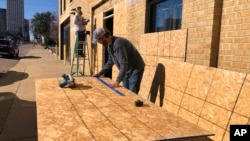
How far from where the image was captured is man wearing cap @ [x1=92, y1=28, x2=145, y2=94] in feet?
14.8

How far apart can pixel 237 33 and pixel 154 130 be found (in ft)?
5.91

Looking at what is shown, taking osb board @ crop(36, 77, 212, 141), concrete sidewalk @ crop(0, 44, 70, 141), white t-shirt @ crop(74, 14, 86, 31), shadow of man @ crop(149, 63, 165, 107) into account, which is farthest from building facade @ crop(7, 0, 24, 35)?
osb board @ crop(36, 77, 212, 141)

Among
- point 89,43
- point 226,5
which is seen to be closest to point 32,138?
point 226,5

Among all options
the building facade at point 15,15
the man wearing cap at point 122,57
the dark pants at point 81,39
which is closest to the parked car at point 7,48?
the dark pants at point 81,39

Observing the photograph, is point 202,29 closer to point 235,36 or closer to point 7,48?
point 235,36

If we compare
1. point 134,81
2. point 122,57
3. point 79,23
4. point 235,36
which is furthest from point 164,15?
point 79,23

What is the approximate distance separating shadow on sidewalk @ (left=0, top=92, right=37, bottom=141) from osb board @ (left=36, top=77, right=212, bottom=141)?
1468 millimetres

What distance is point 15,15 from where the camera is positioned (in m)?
162

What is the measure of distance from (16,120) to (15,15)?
172384 millimetres

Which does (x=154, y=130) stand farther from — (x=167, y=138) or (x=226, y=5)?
(x=226, y=5)

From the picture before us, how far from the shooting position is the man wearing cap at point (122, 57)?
4520 millimetres

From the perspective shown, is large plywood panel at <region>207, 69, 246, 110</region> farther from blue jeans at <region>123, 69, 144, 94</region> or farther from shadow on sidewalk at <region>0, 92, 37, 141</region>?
shadow on sidewalk at <region>0, 92, 37, 141</region>

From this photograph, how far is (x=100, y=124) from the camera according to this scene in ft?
8.52

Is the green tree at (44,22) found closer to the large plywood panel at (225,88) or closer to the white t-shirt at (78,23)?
the white t-shirt at (78,23)
